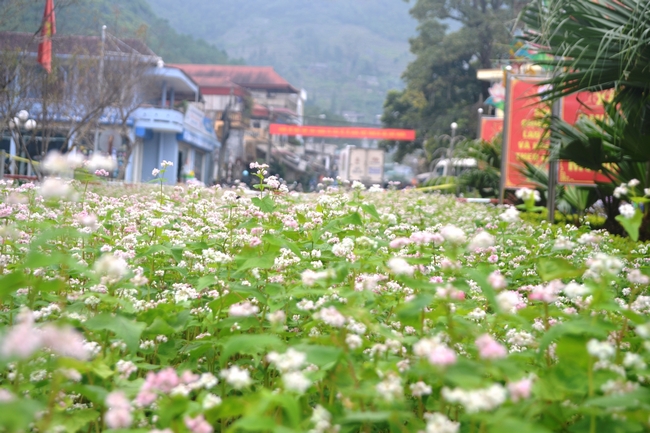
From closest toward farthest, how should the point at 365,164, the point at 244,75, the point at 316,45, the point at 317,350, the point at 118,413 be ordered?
the point at 118,413 → the point at 317,350 → the point at 365,164 → the point at 244,75 → the point at 316,45

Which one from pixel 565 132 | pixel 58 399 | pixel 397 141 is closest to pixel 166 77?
pixel 397 141

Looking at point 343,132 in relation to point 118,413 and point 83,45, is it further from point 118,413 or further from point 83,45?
point 118,413

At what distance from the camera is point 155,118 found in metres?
32.5

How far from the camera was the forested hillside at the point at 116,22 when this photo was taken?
15.8 meters

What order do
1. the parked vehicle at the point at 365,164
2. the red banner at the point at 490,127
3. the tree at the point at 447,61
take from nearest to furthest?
1. the red banner at the point at 490,127
2. the parked vehicle at the point at 365,164
3. the tree at the point at 447,61

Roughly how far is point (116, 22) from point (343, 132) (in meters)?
Answer: 23.0

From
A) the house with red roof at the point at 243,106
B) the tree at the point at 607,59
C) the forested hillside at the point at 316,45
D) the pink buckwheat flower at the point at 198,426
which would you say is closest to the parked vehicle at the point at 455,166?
the tree at the point at 607,59

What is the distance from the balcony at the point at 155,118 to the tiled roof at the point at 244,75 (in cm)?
2450

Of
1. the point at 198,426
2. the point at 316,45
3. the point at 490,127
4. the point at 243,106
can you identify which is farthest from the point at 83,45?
the point at 316,45

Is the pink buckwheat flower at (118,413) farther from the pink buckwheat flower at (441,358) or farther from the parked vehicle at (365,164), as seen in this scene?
the parked vehicle at (365,164)

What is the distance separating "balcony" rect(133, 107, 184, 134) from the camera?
32375mm

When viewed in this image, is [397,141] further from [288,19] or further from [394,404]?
[288,19]

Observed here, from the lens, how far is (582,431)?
5.95 ft

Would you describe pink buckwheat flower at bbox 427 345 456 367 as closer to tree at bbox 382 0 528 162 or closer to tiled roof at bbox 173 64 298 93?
tree at bbox 382 0 528 162
